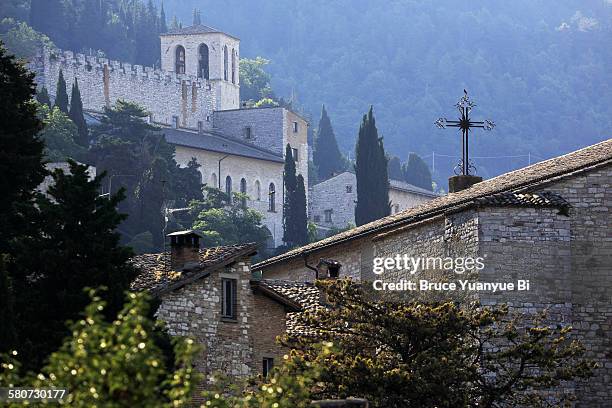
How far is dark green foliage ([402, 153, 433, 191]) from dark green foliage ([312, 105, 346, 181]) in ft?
18.4

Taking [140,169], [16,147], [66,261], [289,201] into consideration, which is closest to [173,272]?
[16,147]

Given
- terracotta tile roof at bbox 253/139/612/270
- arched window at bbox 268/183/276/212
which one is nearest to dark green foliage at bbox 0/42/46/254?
terracotta tile roof at bbox 253/139/612/270

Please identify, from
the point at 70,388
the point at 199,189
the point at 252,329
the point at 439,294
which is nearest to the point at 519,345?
the point at 439,294

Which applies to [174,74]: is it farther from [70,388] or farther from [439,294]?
[70,388]

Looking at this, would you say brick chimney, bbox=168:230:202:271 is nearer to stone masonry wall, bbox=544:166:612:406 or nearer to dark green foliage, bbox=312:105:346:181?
stone masonry wall, bbox=544:166:612:406

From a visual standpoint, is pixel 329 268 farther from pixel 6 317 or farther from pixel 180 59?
pixel 180 59

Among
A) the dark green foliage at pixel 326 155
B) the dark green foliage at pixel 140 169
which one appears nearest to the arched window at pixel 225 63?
the dark green foliage at pixel 326 155

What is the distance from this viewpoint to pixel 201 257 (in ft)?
111

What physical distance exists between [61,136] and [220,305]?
221ft

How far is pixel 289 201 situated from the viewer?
115625 mm

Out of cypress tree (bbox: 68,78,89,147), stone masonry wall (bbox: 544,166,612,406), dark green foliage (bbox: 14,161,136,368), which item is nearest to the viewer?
dark green foliage (bbox: 14,161,136,368)

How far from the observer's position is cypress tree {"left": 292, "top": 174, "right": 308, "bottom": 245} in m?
112

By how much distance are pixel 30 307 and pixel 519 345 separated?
7508 millimetres

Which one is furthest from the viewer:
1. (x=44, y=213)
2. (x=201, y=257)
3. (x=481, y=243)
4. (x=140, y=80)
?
(x=140, y=80)
